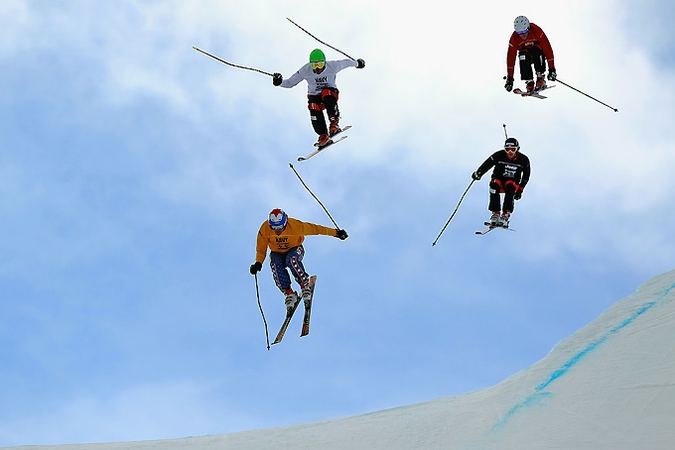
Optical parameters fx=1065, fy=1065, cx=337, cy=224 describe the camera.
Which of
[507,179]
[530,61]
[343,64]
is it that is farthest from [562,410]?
[530,61]

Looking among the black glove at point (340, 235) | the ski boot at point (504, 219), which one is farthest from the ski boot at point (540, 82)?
the black glove at point (340, 235)

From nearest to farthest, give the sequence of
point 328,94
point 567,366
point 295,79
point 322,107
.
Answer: point 567,366 → point 328,94 → point 322,107 → point 295,79

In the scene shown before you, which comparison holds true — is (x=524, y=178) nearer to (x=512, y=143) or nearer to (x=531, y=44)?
(x=512, y=143)

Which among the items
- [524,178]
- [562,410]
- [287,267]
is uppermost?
[524,178]

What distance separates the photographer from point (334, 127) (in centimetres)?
1630

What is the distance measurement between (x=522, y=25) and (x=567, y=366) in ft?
22.0

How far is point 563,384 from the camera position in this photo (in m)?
11.8

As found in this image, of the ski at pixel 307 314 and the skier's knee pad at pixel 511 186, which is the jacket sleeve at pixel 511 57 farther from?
→ the ski at pixel 307 314

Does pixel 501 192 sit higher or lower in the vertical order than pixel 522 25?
lower

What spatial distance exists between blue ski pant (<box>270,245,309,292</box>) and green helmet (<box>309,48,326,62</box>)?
3192 millimetres

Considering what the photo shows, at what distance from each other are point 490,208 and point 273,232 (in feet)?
10.8

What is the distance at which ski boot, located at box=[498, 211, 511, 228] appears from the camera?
1547cm

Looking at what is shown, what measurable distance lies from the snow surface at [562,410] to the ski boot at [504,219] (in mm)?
2348

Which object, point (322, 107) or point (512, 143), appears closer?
point (512, 143)
